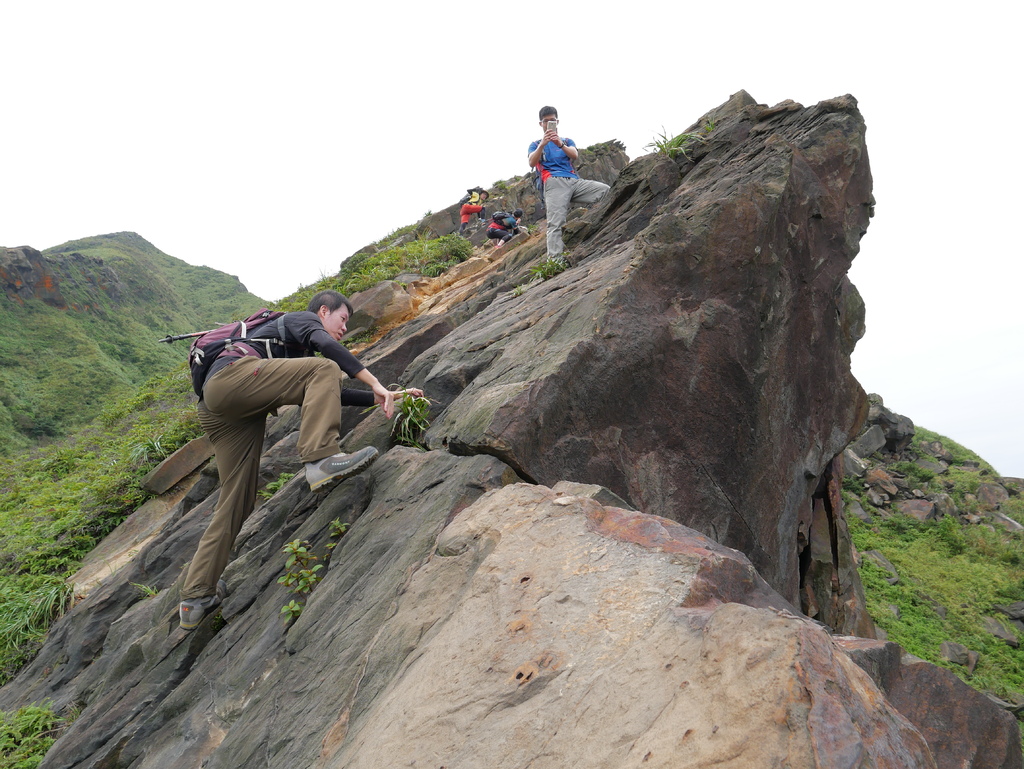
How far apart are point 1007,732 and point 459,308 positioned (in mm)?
8908

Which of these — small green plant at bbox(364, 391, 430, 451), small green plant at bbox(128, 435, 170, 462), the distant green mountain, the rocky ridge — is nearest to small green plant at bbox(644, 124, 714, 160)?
the rocky ridge

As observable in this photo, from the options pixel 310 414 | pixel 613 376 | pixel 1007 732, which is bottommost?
pixel 1007 732

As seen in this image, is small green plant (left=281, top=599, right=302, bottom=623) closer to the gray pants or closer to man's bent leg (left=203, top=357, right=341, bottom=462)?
man's bent leg (left=203, top=357, right=341, bottom=462)

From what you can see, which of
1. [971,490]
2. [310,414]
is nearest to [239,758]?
[310,414]

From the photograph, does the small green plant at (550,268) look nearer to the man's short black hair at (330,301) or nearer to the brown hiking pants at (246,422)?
the man's short black hair at (330,301)

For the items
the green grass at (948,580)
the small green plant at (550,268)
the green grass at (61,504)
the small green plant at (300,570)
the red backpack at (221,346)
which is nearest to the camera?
the small green plant at (300,570)

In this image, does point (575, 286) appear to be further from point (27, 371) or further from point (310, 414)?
point (27, 371)

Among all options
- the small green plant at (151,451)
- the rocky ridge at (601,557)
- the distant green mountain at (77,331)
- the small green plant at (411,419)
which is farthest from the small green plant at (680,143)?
the distant green mountain at (77,331)

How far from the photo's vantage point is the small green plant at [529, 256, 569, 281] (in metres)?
9.48

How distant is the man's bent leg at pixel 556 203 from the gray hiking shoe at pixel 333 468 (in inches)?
247

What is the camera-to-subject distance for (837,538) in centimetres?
962

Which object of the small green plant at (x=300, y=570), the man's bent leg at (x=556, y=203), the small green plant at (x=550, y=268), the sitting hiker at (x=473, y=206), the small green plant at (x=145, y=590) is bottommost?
the small green plant at (x=145, y=590)

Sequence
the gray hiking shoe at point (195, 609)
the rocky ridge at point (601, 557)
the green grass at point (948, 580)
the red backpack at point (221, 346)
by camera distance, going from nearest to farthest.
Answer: the rocky ridge at point (601, 557), the red backpack at point (221, 346), the gray hiking shoe at point (195, 609), the green grass at point (948, 580)

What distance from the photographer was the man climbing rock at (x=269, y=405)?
5.03 m
